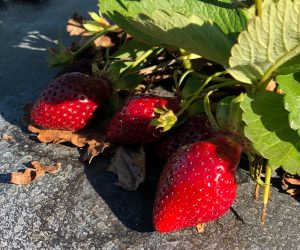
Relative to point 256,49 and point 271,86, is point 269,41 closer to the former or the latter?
point 256,49

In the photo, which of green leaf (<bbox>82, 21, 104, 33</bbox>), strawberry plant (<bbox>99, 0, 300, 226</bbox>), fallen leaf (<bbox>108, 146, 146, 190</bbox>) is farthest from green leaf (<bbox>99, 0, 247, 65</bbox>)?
green leaf (<bbox>82, 21, 104, 33</bbox>)

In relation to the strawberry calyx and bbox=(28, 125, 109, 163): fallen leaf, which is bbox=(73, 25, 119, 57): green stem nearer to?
bbox=(28, 125, 109, 163): fallen leaf

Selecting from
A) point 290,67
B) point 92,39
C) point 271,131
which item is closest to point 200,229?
point 271,131

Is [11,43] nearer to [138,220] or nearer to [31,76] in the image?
[31,76]

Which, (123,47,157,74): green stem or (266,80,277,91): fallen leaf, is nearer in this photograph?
(266,80,277,91): fallen leaf

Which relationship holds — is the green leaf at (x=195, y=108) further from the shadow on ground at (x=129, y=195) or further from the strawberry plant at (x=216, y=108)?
the shadow on ground at (x=129, y=195)
